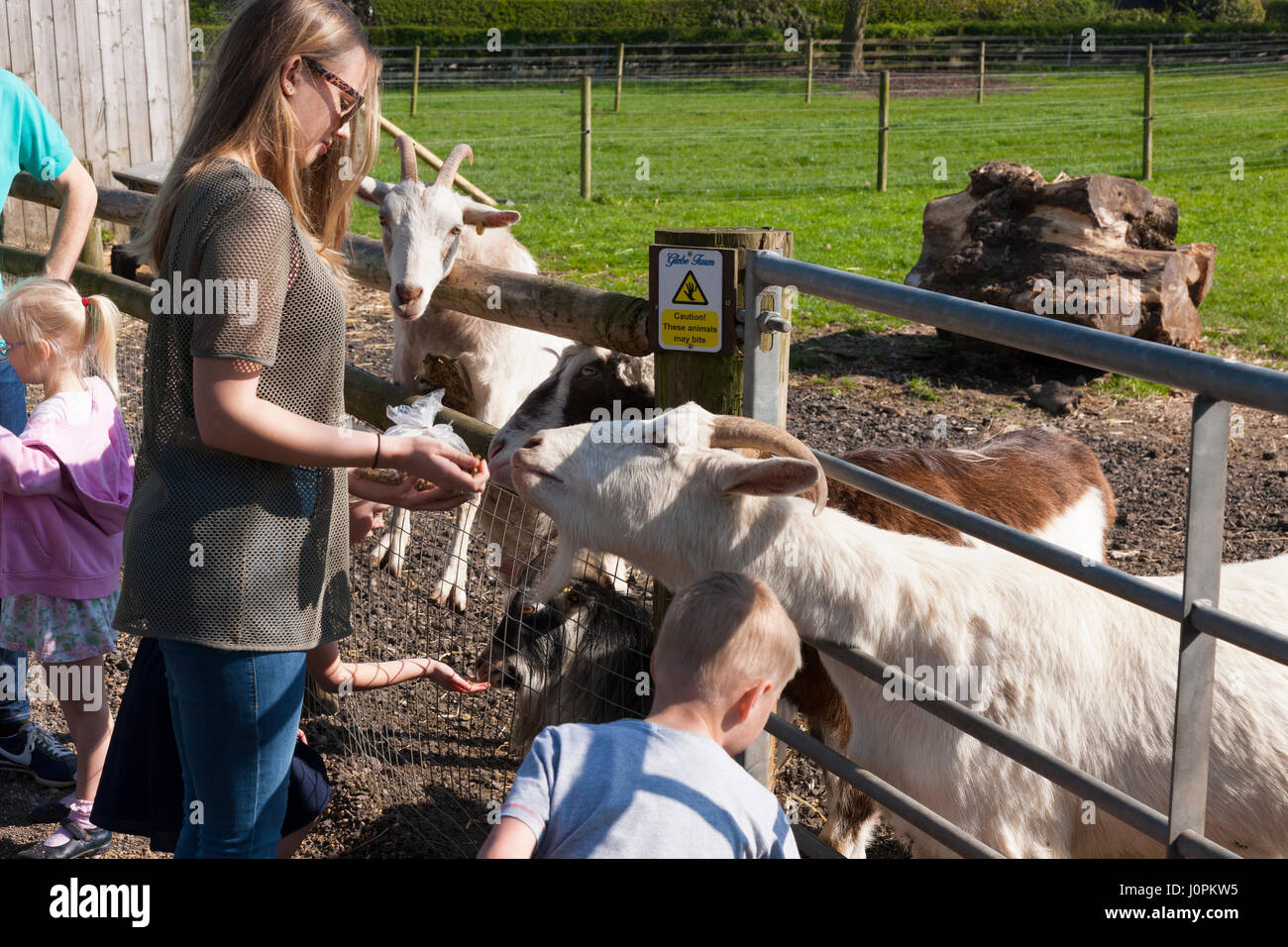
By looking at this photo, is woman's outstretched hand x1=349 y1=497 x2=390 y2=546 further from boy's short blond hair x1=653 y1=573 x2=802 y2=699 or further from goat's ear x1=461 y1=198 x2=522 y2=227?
goat's ear x1=461 y1=198 x2=522 y2=227

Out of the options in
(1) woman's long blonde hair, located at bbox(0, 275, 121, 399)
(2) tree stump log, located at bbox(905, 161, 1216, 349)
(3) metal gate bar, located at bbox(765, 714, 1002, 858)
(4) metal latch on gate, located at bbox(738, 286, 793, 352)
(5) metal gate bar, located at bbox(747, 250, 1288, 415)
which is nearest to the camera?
(5) metal gate bar, located at bbox(747, 250, 1288, 415)

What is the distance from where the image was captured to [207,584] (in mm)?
2088

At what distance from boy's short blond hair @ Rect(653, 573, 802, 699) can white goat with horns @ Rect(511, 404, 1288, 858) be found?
0.61m

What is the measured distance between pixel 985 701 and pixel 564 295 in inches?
59.5

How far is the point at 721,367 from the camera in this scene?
8.78 feet

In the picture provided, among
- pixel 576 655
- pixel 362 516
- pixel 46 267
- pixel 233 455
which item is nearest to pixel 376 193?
pixel 46 267

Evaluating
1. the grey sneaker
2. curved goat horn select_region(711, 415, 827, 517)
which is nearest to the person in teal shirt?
the grey sneaker

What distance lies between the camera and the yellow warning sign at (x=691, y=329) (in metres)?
2.63

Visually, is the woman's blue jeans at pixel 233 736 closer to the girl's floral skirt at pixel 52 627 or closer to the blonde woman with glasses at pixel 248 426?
the blonde woman with glasses at pixel 248 426

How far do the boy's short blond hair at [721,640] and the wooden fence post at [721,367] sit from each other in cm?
76

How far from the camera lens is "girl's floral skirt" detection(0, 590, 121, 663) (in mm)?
3449

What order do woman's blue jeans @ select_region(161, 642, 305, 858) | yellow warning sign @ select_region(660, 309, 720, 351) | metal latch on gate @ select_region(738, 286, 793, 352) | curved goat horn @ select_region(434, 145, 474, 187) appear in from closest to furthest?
woman's blue jeans @ select_region(161, 642, 305, 858)
metal latch on gate @ select_region(738, 286, 793, 352)
yellow warning sign @ select_region(660, 309, 720, 351)
curved goat horn @ select_region(434, 145, 474, 187)
